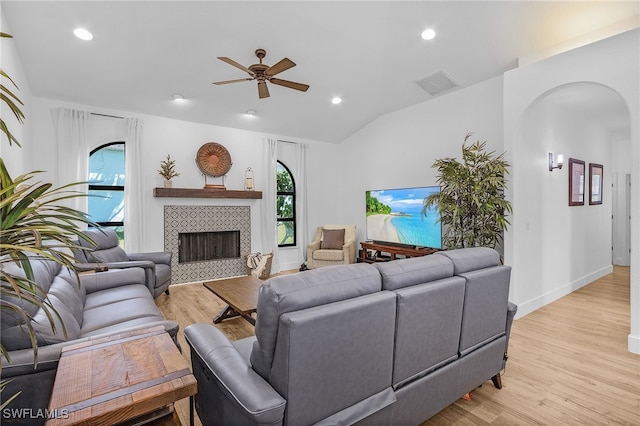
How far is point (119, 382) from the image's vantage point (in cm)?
118

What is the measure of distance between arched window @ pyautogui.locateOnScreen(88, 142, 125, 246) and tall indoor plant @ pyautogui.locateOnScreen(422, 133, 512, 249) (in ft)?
15.3

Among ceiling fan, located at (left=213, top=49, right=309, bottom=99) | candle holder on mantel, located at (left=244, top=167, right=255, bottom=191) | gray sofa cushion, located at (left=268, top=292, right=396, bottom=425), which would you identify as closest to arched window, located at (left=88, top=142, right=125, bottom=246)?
candle holder on mantel, located at (left=244, top=167, right=255, bottom=191)

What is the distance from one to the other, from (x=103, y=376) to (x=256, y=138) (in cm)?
514

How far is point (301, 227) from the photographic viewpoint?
642 centimetres

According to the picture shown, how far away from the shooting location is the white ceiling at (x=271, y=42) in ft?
9.98

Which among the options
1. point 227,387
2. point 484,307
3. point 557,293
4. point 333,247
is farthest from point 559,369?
point 333,247

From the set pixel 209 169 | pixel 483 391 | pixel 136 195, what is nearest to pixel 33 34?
pixel 136 195

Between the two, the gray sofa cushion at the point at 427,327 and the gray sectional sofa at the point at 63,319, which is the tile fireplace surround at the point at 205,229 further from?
the gray sofa cushion at the point at 427,327

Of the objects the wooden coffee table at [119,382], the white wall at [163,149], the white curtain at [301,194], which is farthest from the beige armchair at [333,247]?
the wooden coffee table at [119,382]

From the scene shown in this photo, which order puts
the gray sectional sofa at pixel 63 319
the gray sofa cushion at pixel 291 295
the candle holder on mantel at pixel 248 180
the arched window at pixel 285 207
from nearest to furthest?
1. the gray sofa cushion at pixel 291 295
2. the gray sectional sofa at pixel 63 319
3. the candle holder on mantel at pixel 248 180
4. the arched window at pixel 285 207

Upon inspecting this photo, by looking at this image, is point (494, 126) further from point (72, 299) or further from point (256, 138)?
point (72, 299)

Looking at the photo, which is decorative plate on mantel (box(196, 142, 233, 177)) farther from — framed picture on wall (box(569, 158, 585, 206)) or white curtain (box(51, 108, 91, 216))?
framed picture on wall (box(569, 158, 585, 206))

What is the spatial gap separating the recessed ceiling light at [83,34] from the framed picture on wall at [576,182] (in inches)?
241

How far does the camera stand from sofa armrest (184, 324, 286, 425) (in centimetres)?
116
